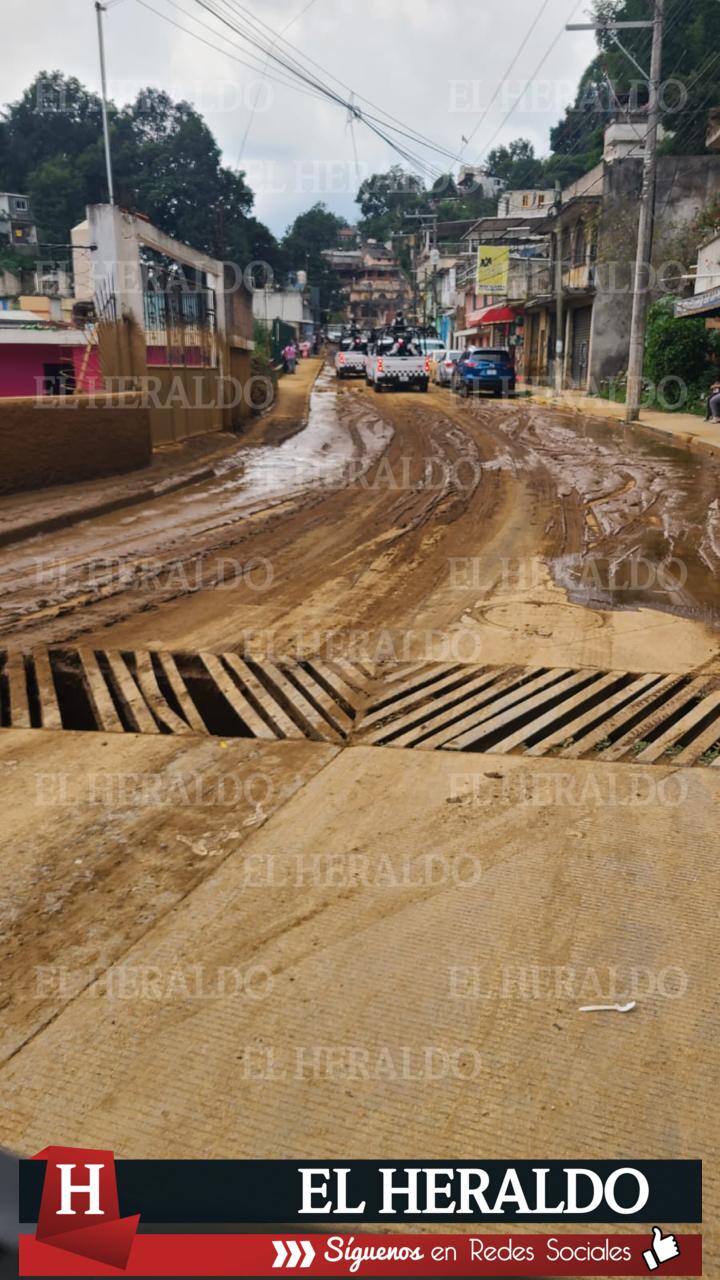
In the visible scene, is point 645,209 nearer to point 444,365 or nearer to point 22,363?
point 444,365

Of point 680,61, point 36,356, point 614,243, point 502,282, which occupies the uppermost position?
point 680,61

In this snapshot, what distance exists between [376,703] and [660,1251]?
3.61 metres

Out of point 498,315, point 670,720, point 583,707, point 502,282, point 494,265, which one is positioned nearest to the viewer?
point 670,720

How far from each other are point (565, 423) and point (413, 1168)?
886 inches

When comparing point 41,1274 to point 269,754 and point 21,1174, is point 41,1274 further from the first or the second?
point 269,754

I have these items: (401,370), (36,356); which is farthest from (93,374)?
(401,370)

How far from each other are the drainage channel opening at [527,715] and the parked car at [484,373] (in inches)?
1098

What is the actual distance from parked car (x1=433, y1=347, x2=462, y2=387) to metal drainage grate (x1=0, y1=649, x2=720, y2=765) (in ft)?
98.9

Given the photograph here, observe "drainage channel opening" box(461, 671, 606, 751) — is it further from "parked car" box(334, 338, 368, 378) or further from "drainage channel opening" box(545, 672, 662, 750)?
"parked car" box(334, 338, 368, 378)

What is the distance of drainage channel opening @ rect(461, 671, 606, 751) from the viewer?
521 cm

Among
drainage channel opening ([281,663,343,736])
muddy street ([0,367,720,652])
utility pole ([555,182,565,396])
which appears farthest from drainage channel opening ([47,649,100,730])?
utility pole ([555,182,565,396])

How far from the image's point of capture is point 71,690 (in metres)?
6.09

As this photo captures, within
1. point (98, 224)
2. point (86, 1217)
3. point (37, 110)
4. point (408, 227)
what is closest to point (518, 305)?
point (98, 224)

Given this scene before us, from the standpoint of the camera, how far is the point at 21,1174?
1623 millimetres
